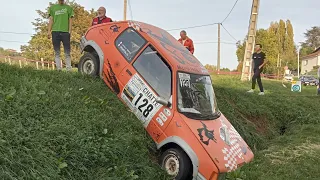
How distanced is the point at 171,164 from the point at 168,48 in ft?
8.08

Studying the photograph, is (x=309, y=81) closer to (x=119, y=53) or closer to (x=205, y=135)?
(x=119, y=53)

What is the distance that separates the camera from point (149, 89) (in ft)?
21.0

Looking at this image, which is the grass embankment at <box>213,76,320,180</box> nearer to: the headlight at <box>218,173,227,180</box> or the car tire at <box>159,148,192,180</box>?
the headlight at <box>218,173,227,180</box>

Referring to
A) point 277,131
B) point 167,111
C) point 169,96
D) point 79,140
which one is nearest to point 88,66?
point 169,96

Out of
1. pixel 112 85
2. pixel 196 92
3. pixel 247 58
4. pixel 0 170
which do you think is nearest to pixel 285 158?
pixel 196 92

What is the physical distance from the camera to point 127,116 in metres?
6.38

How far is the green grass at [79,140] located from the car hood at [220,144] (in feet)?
0.70

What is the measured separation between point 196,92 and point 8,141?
361 centimetres

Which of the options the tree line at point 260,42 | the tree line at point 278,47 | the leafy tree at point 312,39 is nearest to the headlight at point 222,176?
the tree line at point 260,42

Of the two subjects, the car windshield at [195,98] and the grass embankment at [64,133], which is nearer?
the grass embankment at [64,133]

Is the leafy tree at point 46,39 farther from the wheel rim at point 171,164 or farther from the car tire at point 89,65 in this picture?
the wheel rim at point 171,164

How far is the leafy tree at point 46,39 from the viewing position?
28.5m

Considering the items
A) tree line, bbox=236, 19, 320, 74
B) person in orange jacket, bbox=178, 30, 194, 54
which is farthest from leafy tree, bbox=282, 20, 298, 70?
person in orange jacket, bbox=178, 30, 194, 54

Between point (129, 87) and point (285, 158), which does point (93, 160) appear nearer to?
point (129, 87)
